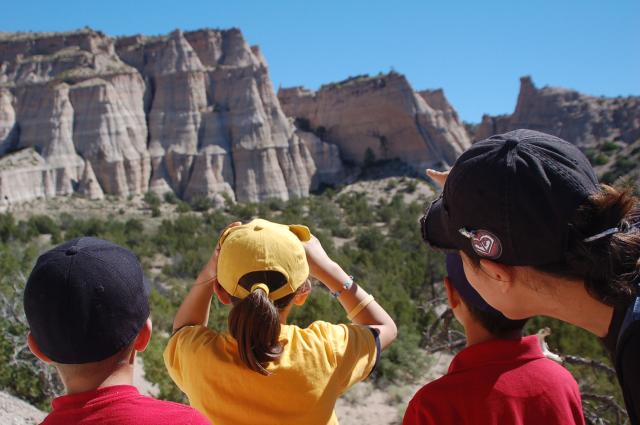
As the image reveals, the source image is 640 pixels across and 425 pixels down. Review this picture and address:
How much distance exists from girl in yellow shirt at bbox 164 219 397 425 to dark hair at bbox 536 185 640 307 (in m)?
0.95

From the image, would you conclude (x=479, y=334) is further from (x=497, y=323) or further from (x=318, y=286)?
(x=318, y=286)

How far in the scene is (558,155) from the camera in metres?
1.33

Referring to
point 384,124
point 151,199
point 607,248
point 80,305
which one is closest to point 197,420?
point 80,305

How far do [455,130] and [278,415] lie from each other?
48.7 meters

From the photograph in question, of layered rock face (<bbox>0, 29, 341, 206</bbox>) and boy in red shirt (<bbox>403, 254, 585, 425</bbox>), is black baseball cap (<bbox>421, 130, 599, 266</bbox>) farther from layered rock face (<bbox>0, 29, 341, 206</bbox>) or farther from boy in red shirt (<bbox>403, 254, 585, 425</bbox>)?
layered rock face (<bbox>0, 29, 341, 206</bbox>)

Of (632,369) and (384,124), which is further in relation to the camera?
(384,124)

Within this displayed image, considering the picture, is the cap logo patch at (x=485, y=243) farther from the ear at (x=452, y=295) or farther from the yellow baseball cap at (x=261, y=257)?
the yellow baseball cap at (x=261, y=257)

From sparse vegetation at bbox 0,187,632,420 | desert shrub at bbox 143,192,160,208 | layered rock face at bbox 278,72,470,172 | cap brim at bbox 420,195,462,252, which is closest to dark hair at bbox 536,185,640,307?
cap brim at bbox 420,195,462,252

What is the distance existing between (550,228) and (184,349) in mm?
1437

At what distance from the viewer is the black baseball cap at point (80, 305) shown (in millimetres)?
1529

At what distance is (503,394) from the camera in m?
A: 1.51

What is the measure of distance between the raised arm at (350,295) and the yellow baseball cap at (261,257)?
0.19 meters

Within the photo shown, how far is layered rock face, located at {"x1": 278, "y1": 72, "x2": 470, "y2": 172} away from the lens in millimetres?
43719

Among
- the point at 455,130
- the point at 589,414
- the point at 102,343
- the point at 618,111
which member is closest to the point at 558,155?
the point at 102,343
